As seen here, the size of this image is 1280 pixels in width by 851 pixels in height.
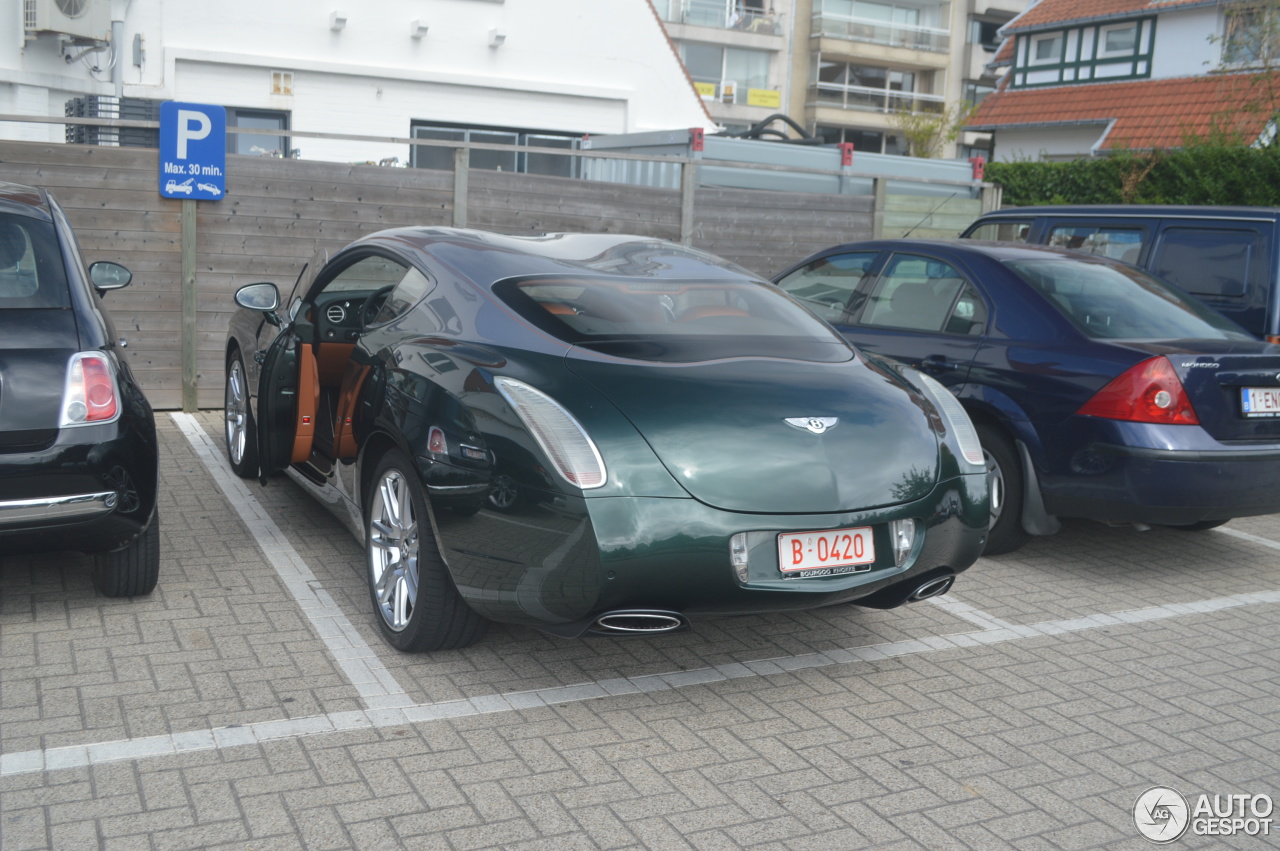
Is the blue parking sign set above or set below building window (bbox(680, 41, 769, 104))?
below

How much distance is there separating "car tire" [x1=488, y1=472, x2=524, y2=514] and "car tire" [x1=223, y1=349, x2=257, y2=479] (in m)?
3.33

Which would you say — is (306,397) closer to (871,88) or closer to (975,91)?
(871,88)

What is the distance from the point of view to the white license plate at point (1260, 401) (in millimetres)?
5633

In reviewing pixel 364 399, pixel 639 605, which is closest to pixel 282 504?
pixel 364 399

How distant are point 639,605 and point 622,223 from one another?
25.7ft

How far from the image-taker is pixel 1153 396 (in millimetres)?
5520

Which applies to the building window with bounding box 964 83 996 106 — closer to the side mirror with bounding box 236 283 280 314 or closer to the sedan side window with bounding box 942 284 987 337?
the sedan side window with bounding box 942 284 987 337

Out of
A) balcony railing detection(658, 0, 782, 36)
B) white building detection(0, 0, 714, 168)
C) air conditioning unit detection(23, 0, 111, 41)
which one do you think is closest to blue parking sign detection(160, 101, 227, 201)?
white building detection(0, 0, 714, 168)

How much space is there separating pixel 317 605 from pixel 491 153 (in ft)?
62.1

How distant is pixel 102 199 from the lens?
29.1 feet

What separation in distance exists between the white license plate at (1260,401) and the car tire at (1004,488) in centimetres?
106

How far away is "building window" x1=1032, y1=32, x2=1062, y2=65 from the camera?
41.1 meters

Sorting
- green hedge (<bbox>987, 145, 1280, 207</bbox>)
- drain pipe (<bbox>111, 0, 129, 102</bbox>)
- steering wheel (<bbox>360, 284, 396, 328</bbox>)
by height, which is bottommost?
steering wheel (<bbox>360, 284, 396, 328</bbox>)
